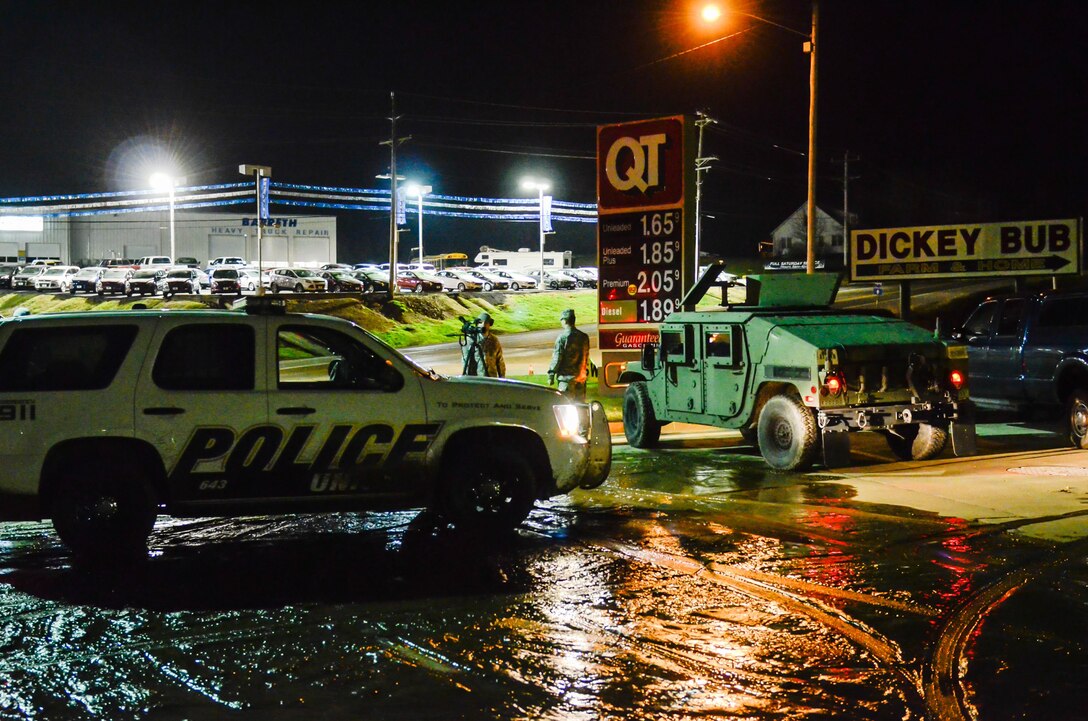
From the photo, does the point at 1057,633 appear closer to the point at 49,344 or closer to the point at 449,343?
the point at 49,344

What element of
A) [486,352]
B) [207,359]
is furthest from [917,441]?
[207,359]

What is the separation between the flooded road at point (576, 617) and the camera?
5508 millimetres

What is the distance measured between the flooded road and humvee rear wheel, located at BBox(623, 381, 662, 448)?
458 cm

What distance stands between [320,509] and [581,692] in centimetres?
376

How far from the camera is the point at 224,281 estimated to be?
4953 centimetres

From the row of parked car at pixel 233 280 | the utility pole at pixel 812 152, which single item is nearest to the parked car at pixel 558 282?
the row of parked car at pixel 233 280

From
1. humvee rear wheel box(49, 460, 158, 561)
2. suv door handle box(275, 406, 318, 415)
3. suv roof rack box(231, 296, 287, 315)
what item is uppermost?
suv roof rack box(231, 296, 287, 315)

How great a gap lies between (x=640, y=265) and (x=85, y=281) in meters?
39.0

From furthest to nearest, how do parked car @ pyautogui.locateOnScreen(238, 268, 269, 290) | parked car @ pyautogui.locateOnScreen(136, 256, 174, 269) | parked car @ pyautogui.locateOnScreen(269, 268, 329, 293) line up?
parked car @ pyautogui.locateOnScreen(136, 256, 174, 269)
parked car @ pyautogui.locateOnScreen(238, 268, 269, 290)
parked car @ pyautogui.locateOnScreen(269, 268, 329, 293)

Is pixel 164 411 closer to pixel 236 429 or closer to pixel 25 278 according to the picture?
pixel 236 429

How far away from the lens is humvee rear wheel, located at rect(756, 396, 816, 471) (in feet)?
42.0

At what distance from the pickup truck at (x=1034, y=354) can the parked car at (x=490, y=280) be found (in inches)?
1692

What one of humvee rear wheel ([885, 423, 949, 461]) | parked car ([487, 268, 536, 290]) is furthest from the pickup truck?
parked car ([487, 268, 536, 290])

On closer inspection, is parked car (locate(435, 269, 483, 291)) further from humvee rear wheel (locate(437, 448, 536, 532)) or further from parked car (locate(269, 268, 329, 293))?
humvee rear wheel (locate(437, 448, 536, 532))
